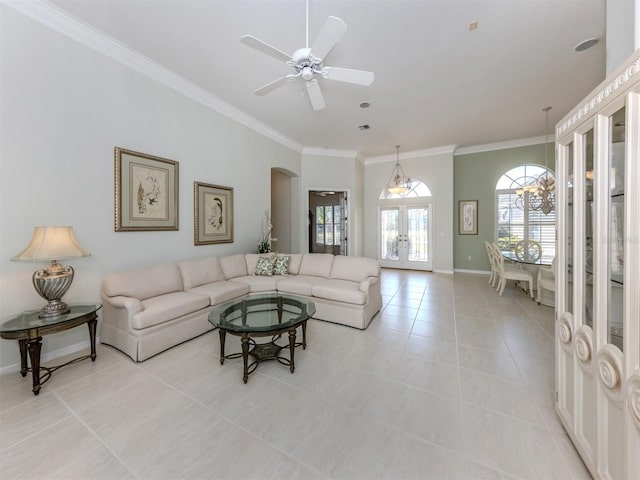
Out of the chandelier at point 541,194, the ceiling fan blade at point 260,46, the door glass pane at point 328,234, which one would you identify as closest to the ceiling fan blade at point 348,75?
the ceiling fan blade at point 260,46

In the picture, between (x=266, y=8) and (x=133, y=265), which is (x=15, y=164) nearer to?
(x=133, y=265)

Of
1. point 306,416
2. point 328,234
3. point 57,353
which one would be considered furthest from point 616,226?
point 328,234

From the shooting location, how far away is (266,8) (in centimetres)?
240

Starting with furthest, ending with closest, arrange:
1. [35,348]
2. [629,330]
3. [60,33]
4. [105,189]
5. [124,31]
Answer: [105,189] → [124,31] → [60,33] → [35,348] → [629,330]

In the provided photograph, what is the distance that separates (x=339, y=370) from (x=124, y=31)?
4.15 m

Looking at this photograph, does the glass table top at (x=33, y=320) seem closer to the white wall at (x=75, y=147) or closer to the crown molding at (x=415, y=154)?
the white wall at (x=75, y=147)

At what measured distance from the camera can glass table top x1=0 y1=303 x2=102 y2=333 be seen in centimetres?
199

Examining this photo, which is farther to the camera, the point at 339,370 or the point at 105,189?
the point at 105,189

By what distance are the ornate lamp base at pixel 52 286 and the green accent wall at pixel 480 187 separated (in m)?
7.93

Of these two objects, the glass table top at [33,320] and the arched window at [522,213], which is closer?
the glass table top at [33,320]

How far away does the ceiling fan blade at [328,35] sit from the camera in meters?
1.77

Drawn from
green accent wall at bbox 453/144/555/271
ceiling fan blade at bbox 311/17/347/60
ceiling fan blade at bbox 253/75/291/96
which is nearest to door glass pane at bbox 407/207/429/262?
green accent wall at bbox 453/144/555/271

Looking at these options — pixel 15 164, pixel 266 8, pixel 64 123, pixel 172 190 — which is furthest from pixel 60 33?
pixel 266 8

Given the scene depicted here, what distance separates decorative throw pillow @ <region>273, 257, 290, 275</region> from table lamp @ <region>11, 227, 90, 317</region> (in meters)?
2.51
